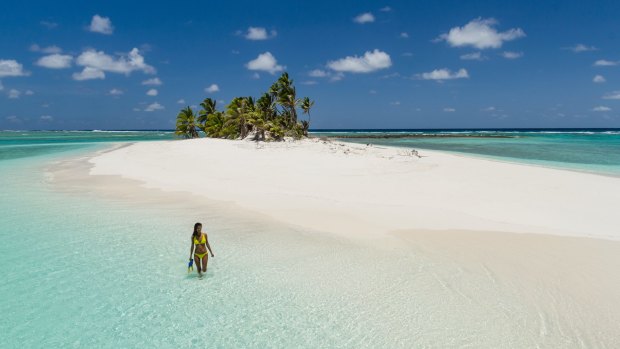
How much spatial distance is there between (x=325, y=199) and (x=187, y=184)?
26.5ft

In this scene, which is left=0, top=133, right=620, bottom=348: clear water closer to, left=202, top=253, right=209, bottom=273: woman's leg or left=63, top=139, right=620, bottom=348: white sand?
left=63, top=139, right=620, bottom=348: white sand

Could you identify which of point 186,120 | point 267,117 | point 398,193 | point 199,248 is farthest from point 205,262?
point 186,120

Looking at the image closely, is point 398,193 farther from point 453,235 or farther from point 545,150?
point 545,150

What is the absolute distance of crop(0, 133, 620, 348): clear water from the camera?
19.4 ft

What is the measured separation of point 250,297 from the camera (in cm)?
724

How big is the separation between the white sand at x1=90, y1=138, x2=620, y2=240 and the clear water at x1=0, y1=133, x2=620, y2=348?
2.40m

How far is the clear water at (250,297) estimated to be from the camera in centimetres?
592

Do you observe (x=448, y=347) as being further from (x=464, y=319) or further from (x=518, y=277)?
(x=518, y=277)

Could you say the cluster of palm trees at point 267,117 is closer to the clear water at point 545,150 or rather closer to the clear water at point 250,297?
the clear water at point 545,150

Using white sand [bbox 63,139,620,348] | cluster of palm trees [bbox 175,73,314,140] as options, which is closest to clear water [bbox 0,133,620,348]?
white sand [bbox 63,139,620,348]

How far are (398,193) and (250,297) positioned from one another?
32.7ft

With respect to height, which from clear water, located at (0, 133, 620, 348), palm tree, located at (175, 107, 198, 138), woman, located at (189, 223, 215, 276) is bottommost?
clear water, located at (0, 133, 620, 348)

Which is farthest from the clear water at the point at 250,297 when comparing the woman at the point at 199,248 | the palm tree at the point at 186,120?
the palm tree at the point at 186,120

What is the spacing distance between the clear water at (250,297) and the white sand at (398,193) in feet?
7.88
